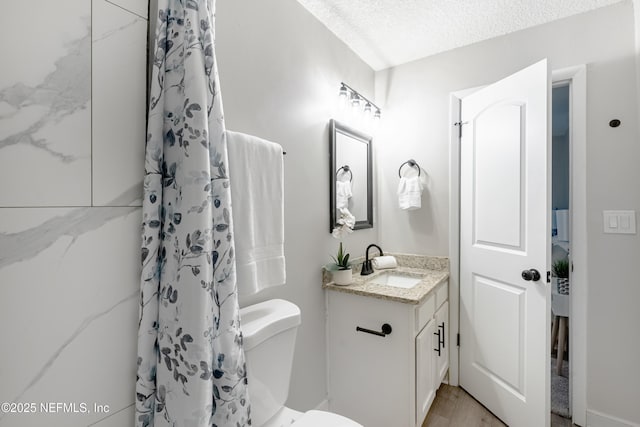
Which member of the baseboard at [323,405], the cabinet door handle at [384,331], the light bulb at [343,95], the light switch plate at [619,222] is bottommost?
the baseboard at [323,405]

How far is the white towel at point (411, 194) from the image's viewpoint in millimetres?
2107

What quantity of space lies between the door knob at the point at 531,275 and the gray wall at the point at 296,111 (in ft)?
3.35

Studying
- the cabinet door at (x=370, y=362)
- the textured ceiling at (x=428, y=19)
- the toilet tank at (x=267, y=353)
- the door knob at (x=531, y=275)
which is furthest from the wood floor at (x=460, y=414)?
the textured ceiling at (x=428, y=19)

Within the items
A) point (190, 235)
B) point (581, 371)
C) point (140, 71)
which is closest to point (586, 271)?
point (581, 371)

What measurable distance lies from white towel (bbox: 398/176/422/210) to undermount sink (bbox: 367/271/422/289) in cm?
50

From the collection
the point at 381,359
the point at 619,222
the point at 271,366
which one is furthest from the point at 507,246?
the point at 271,366

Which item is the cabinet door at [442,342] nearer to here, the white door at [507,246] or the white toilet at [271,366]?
the white door at [507,246]

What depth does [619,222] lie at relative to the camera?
1.61 metres

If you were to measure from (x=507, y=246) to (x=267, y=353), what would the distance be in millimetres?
1491

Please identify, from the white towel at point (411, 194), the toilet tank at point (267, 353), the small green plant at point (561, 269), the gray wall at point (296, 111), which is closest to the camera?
the toilet tank at point (267, 353)

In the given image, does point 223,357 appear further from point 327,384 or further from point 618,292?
point 618,292

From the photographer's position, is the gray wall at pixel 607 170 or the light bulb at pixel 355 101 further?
the light bulb at pixel 355 101

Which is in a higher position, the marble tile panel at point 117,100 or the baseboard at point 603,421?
the marble tile panel at point 117,100

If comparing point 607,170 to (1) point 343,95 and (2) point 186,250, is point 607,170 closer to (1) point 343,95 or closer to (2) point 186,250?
(1) point 343,95
